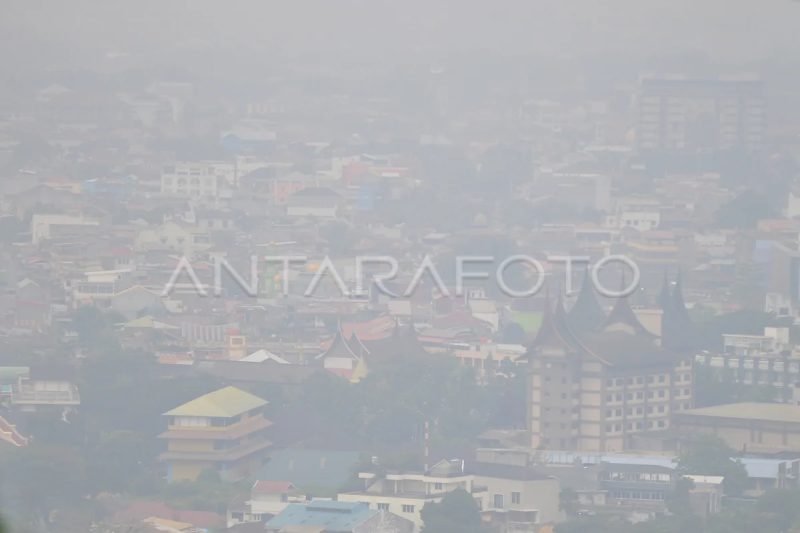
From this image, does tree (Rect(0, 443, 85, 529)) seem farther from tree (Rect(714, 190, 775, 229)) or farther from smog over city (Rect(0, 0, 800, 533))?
tree (Rect(714, 190, 775, 229))

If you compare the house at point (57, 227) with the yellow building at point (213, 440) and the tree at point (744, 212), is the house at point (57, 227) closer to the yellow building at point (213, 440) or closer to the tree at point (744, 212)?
the tree at point (744, 212)

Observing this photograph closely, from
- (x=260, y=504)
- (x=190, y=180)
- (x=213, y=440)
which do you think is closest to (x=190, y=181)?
(x=190, y=180)

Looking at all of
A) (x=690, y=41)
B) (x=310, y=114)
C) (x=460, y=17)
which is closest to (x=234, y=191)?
(x=310, y=114)

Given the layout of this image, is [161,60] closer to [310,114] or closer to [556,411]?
[310,114]

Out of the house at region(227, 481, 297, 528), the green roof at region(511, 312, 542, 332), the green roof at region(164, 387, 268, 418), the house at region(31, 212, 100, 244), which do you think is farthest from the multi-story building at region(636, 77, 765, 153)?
the house at region(227, 481, 297, 528)

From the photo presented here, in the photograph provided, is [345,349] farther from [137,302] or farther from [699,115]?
[699,115]

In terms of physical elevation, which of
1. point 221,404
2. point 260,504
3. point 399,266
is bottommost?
point 260,504
